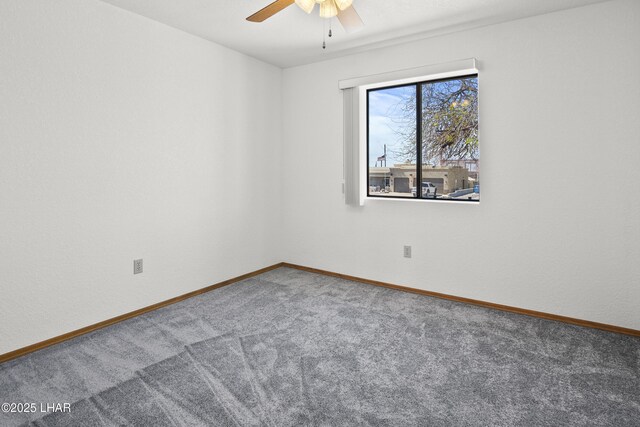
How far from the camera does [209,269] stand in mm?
3807

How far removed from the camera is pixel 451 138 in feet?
12.1

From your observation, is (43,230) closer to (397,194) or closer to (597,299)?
(397,194)

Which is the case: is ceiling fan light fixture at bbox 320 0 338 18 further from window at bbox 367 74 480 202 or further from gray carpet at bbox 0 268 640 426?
gray carpet at bbox 0 268 640 426

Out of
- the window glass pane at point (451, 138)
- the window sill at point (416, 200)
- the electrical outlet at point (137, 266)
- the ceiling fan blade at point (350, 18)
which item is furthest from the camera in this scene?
the window glass pane at point (451, 138)

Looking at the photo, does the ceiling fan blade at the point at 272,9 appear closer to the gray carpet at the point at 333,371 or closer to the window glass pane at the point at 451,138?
the window glass pane at the point at 451,138

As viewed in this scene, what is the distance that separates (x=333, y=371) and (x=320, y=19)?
278 cm

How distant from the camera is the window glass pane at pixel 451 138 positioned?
3570mm

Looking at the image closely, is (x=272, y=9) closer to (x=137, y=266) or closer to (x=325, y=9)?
(x=325, y=9)

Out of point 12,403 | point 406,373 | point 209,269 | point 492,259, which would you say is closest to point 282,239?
point 209,269

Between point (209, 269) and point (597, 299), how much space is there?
3.47 metres

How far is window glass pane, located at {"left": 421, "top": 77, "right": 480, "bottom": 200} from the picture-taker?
3.57 metres

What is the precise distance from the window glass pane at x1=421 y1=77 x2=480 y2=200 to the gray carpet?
4.09 ft

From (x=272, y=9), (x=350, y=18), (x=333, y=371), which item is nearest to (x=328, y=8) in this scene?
(x=350, y=18)

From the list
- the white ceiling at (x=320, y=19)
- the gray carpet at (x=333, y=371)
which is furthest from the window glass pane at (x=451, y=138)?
the gray carpet at (x=333, y=371)
